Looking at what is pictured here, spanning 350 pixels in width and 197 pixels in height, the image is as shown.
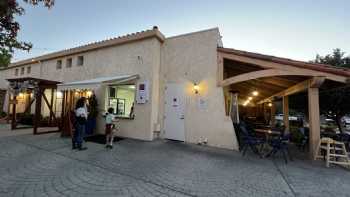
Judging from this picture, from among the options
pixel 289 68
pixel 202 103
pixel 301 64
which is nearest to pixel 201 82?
pixel 202 103

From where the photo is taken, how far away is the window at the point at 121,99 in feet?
32.9

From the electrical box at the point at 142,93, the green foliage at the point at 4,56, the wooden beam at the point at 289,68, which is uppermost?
the green foliage at the point at 4,56

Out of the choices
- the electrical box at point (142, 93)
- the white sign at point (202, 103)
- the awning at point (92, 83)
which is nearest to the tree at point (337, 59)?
the white sign at point (202, 103)

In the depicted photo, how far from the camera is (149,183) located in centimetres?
376

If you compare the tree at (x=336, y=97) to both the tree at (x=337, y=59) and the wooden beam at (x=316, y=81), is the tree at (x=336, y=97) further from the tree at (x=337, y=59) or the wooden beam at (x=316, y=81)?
the wooden beam at (x=316, y=81)

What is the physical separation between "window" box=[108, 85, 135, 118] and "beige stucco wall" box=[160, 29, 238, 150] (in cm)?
288

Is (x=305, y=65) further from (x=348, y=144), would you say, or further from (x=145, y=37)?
(x=145, y=37)

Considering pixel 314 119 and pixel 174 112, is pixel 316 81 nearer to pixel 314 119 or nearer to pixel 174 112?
pixel 314 119

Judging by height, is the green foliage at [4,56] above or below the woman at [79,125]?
above

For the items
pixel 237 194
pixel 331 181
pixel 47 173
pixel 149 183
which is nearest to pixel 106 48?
pixel 47 173

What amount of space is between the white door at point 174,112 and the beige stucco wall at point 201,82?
0.25 m

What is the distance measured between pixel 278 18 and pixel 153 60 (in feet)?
27.8

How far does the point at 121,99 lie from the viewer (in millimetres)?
10711

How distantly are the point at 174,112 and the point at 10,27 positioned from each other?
7.35 metres
